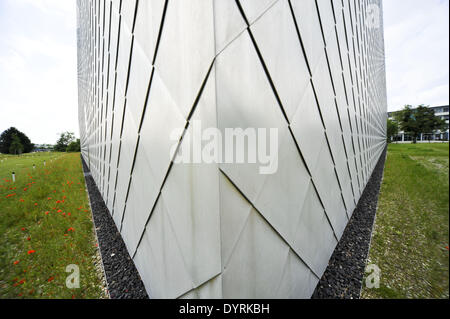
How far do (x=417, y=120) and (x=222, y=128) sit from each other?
2857 millimetres

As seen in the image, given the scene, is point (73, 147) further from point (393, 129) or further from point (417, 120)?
point (417, 120)

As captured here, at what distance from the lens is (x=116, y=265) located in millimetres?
3811

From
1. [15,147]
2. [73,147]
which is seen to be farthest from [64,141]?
[15,147]

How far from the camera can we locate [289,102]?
2.37 meters

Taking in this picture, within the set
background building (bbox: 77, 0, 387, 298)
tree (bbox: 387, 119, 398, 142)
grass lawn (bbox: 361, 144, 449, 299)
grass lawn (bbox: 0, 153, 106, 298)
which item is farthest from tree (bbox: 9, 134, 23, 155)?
tree (bbox: 387, 119, 398, 142)

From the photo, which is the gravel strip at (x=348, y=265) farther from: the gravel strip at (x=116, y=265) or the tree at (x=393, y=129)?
the gravel strip at (x=116, y=265)

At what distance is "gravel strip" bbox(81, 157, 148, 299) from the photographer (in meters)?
3.11

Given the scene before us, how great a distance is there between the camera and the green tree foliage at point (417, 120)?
5.55ft

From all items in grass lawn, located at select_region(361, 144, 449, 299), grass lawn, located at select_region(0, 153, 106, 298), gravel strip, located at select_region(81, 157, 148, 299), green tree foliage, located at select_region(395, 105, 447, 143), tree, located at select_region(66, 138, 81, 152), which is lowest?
gravel strip, located at select_region(81, 157, 148, 299)

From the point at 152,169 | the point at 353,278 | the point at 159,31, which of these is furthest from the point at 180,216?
the point at 353,278

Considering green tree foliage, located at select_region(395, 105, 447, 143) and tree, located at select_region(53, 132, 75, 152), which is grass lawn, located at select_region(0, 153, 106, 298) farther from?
tree, located at select_region(53, 132, 75, 152)

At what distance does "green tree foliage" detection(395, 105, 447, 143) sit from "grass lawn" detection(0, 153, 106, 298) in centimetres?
564
